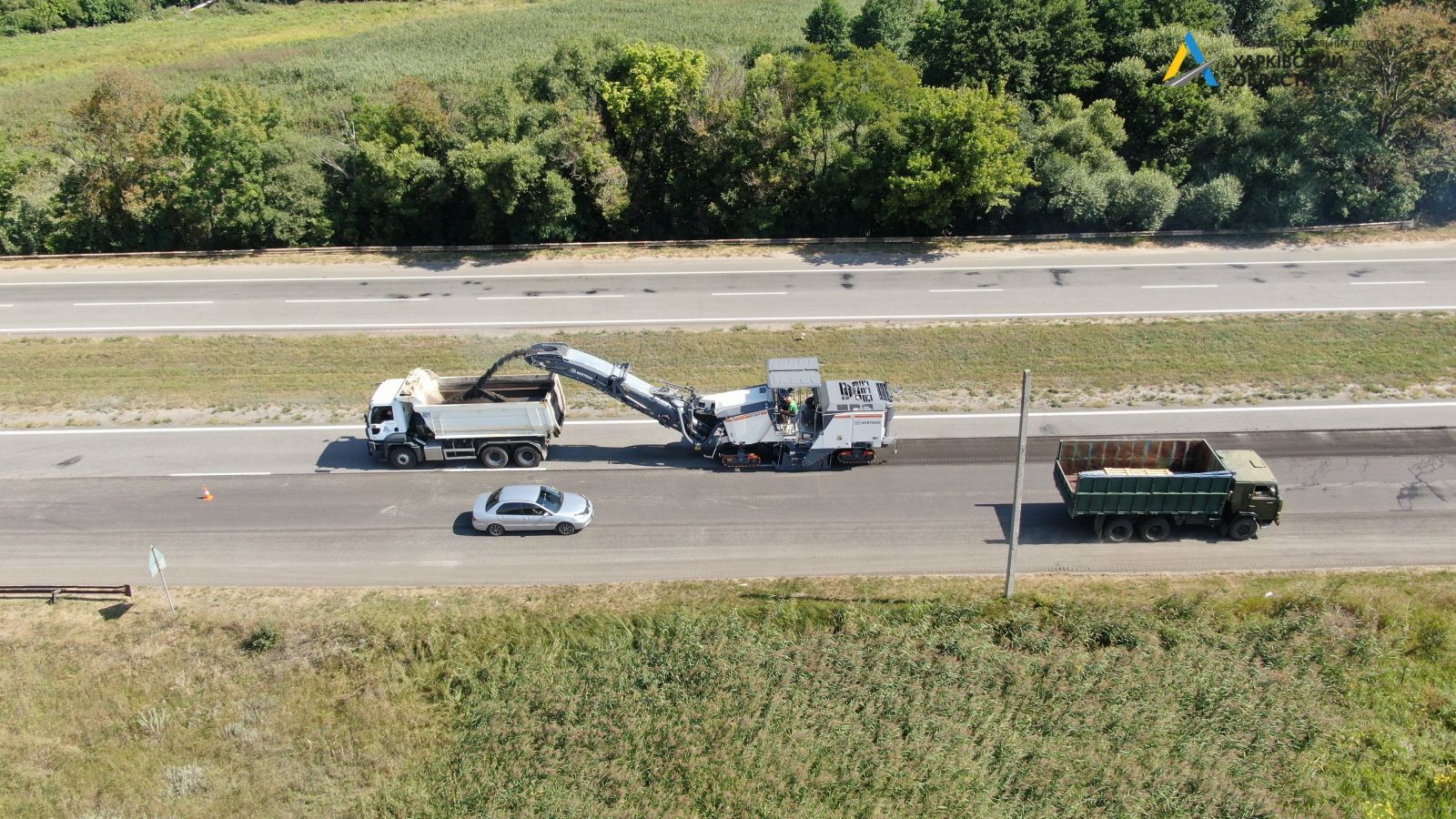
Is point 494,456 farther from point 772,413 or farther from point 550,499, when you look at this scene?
point 772,413

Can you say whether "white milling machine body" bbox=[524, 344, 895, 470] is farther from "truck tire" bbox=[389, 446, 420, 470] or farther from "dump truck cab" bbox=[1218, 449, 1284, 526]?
"dump truck cab" bbox=[1218, 449, 1284, 526]

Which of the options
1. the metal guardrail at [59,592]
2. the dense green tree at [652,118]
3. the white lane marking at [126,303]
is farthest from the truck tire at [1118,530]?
the white lane marking at [126,303]

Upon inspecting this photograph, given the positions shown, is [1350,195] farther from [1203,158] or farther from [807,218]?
[807,218]

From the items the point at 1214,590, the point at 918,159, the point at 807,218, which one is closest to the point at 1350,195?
the point at 918,159

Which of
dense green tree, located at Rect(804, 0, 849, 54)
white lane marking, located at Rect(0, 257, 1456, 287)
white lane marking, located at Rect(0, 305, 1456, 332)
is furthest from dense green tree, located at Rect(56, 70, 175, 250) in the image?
dense green tree, located at Rect(804, 0, 849, 54)

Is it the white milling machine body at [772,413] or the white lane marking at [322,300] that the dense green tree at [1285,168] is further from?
the white lane marking at [322,300]
